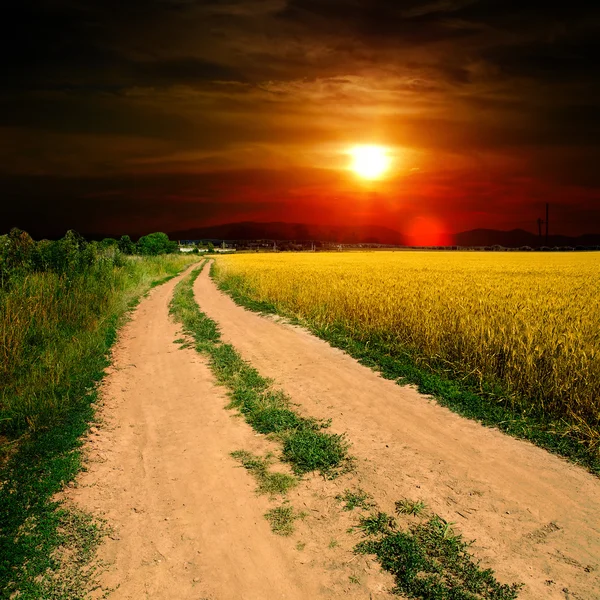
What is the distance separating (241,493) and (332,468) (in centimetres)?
119

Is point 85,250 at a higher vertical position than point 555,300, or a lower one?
higher

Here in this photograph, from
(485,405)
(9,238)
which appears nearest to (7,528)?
(485,405)

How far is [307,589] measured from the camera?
3.39 metres

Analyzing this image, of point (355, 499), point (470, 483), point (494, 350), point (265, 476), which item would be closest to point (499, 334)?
point (494, 350)

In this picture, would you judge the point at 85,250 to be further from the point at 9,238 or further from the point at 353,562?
the point at 353,562

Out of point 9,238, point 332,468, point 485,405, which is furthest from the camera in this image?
point 9,238

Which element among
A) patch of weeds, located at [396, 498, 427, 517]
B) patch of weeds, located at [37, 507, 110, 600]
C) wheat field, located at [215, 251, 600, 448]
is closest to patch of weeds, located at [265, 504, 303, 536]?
patch of weeds, located at [396, 498, 427, 517]

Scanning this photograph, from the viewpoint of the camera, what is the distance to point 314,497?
463 centimetres

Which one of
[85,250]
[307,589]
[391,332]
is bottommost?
[307,589]

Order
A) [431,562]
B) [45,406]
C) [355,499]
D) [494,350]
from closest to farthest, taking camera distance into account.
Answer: [431,562]
[355,499]
[45,406]
[494,350]

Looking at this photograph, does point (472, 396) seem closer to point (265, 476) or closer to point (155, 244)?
point (265, 476)

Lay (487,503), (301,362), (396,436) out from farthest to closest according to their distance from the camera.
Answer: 1. (301,362)
2. (396,436)
3. (487,503)

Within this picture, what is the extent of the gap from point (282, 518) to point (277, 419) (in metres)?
2.39

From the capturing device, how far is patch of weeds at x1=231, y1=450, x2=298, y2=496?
477cm
